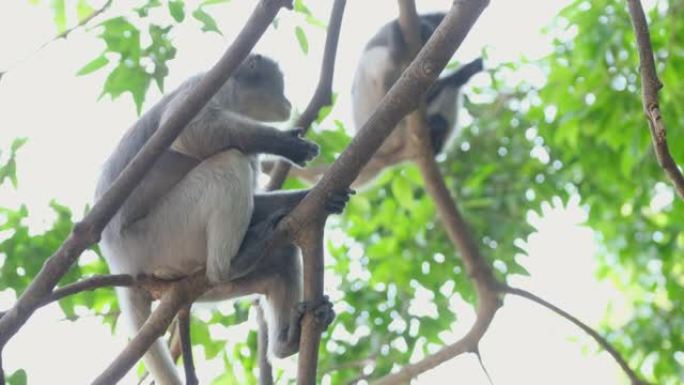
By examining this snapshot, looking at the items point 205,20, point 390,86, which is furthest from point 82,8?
point 390,86

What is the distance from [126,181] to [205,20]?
155 centimetres

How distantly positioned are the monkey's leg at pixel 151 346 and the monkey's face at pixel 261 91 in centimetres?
111

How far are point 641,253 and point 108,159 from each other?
5.84 metres

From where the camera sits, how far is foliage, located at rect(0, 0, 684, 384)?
5.11m

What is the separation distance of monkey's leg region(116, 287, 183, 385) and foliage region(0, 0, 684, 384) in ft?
1.83

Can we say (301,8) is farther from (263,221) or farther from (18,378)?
(18,378)

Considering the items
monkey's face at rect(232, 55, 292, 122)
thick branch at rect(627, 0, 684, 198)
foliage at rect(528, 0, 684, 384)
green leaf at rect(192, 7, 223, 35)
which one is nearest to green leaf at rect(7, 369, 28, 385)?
green leaf at rect(192, 7, 223, 35)

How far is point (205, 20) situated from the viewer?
459 cm

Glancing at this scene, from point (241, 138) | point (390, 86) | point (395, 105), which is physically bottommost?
point (395, 105)

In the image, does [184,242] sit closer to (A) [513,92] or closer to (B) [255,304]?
(B) [255,304]

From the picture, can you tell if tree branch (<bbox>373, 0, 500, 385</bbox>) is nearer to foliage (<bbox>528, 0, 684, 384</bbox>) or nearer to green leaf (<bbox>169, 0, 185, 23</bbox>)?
foliage (<bbox>528, 0, 684, 384</bbox>)

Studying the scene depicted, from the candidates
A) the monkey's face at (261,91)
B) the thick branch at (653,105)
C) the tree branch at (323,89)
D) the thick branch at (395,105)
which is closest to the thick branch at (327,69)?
the tree branch at (323,89)

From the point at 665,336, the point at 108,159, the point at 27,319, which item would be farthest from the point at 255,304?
Result: the point at 665,336

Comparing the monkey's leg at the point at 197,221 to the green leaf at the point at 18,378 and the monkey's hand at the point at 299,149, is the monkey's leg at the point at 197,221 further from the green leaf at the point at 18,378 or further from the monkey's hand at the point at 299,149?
the green leaf at the point at 18,378
